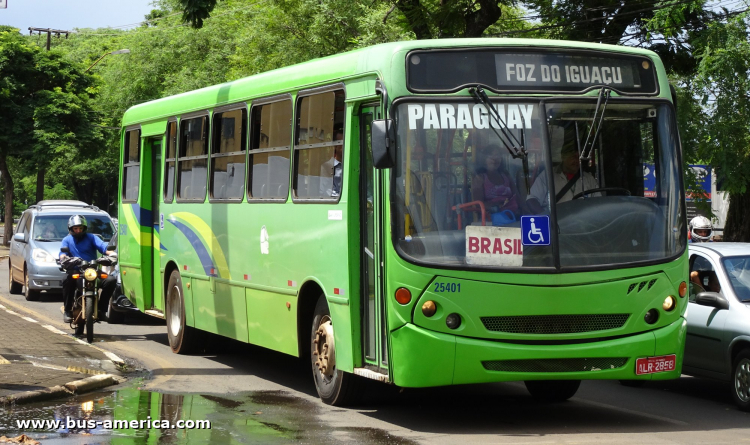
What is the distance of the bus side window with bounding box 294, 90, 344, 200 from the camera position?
9719 mm

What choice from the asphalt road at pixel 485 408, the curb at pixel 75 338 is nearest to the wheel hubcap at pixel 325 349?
the asphalt road at pixel 485 408

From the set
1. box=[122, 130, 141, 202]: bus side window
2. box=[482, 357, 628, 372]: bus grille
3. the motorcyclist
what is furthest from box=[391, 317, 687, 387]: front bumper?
box=[122, 130, 141, 202]: bus side window

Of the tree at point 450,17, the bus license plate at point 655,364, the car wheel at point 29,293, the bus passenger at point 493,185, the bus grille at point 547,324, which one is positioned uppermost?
the tree at point 450,17

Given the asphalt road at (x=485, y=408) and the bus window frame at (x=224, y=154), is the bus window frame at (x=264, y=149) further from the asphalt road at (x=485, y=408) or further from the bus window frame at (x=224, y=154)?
the asphalt road at (x=485, y=408)

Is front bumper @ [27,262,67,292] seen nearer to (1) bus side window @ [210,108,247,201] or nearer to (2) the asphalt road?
(2) the asphalt road

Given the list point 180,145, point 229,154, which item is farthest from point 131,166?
point 229,154

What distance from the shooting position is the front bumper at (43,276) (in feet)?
72.2

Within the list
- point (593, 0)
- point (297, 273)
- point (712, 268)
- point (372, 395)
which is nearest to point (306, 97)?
point (297, 273)

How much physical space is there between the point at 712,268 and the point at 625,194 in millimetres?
2468

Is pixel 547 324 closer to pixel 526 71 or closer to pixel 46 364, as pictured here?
pixel 526 71

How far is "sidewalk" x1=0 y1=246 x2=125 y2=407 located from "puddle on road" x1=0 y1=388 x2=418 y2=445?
208mm

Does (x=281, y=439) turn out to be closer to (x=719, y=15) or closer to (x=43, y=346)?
(x=43, y=346)

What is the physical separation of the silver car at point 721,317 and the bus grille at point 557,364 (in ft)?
6.55

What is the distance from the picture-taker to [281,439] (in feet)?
26.5
